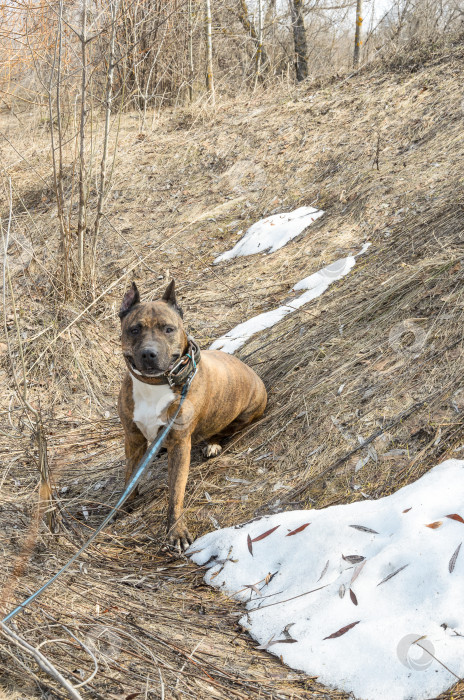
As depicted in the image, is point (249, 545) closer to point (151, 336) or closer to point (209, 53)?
point (151, 336)

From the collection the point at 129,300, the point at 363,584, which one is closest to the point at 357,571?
the point at 363,584

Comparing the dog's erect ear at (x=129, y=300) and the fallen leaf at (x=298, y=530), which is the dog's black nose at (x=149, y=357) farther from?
the fallen leaf at (x=298, y=530)

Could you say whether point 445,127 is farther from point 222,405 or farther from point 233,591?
point 233,591

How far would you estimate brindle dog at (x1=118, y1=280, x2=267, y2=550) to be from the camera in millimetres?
3496

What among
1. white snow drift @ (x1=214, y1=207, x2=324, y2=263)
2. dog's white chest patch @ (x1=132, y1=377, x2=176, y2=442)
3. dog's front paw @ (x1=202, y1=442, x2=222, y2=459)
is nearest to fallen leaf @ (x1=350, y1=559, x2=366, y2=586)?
dog's white chest patch @ (x1=132, y1=377, x2=176, y2=442)

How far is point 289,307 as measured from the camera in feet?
19.5

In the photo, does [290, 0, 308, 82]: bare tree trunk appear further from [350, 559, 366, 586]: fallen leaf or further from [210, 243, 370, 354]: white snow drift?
[350, 559, 366, 586]: fallen leaf

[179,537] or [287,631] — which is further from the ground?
[287,631]

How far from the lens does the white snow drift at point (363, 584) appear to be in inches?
91.7

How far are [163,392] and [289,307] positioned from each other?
2565 mm

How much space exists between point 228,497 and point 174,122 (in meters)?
9.28

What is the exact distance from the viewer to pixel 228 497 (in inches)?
150

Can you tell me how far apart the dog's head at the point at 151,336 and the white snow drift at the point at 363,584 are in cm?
99

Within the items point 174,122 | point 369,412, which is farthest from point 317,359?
point 174,122
